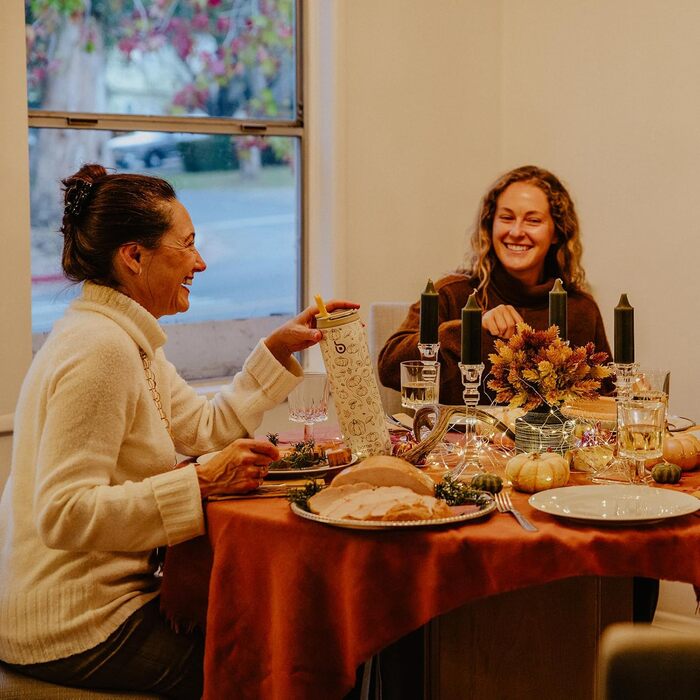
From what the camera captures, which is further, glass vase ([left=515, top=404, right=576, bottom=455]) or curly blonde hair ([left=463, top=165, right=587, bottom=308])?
curly blonde hair ([left=463, top=165, right=587, bottom=308])

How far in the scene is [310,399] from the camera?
219 cm

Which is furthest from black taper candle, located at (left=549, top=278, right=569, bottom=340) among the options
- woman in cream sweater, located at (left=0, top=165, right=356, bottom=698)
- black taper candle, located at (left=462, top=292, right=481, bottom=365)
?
woman in cream sweater, located at (left=0, top=165, right=356, bottom=698)

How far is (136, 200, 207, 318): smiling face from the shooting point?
1.98m

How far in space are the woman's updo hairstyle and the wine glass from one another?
429mm

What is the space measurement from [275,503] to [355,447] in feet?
0.99

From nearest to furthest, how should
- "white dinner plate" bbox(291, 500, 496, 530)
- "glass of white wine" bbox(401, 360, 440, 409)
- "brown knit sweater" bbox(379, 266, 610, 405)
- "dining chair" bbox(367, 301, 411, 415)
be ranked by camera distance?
"white dinner plate" bbox(291, 500, 496, 530)
"glass of white wine" bbox(401, 360, 440, 409)
"brown knit sweater" bbox(379, 266, 610, 405)
"dining chair" bbox(367, 301, 411, 415)

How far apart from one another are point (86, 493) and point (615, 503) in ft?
2.77

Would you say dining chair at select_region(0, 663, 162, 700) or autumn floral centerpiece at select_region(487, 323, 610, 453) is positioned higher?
autumn floral centerpiece at select_region(487, 323, 610, 453)

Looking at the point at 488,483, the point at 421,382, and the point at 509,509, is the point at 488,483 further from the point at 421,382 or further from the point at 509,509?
the point at 421,382

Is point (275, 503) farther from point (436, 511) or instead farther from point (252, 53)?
point (252, 53)

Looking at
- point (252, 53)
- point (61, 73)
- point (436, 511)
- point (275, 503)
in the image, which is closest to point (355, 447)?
point (275, 503)

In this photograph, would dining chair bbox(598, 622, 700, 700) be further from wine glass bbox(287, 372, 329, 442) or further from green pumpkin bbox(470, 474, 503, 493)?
wine glass bbox(287, 372, 329, 442)

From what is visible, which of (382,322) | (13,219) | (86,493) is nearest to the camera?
(86,493)

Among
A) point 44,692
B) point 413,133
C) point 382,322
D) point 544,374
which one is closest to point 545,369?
point 544,374
